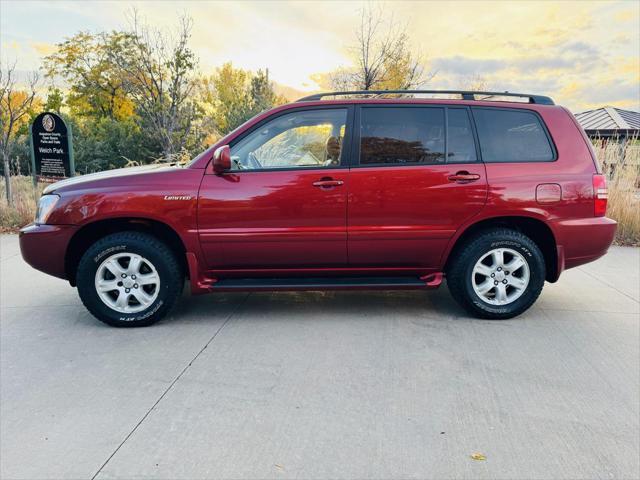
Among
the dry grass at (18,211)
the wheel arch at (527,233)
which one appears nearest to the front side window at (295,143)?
the wheel arch at (527,233)

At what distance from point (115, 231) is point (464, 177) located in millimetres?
2988

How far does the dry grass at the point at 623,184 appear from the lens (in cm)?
763

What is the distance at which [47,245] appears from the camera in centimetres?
390

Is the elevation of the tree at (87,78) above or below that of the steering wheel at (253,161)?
above

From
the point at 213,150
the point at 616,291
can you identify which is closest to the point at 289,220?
the point at 213,150

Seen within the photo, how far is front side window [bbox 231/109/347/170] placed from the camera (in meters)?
3.99

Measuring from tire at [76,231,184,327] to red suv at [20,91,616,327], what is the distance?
1 centimetres

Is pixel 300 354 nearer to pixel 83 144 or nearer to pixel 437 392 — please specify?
pixel 437 392

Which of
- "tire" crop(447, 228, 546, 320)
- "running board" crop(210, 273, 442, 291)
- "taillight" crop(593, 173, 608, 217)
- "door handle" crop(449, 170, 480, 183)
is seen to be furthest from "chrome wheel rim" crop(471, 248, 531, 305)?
"taillight" crop(593, 173, 608, 217)

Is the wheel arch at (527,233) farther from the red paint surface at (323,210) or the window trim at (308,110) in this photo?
the window trim at (308,110)

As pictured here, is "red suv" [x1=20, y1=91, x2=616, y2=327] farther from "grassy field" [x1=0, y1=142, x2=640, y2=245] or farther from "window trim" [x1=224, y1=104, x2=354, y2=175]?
"grassy field" [x1=0, y1=142, x2=640, y2=245]

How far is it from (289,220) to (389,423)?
1879 mm

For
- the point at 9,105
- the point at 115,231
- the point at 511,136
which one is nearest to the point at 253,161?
the point at 115,231

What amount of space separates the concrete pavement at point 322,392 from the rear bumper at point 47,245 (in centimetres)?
55
